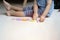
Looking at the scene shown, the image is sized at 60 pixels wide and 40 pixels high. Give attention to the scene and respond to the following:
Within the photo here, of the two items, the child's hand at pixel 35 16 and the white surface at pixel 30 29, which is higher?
the child's hand at pixel 35 16

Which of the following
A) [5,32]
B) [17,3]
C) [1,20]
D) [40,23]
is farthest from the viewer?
[17,3]

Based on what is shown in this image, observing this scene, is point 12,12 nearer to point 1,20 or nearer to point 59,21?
point 1,20

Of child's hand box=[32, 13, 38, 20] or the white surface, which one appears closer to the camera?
the white surface

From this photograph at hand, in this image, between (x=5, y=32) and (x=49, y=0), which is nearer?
(x=5, y=32)

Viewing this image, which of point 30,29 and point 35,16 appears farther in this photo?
point 35,16


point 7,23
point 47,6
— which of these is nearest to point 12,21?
point 7,23

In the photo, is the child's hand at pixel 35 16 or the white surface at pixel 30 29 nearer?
the white surface at pixel 30 29

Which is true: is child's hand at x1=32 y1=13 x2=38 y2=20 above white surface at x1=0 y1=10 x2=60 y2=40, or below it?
above

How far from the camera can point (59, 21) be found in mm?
1720

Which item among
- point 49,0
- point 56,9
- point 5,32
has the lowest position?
point 5,32

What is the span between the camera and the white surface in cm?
140

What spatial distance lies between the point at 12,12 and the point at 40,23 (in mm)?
437

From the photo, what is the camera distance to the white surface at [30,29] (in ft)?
4.59

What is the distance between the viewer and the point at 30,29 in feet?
5.08
